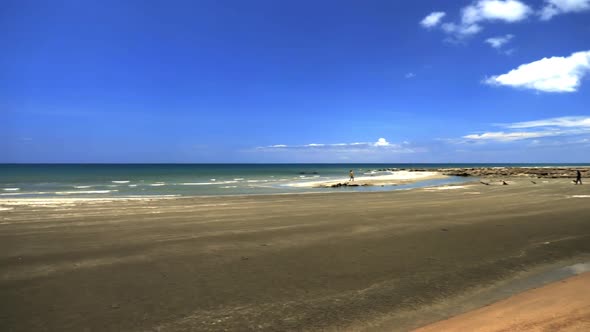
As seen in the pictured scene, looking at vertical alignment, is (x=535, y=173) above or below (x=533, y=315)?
above

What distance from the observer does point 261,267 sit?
7.41 m

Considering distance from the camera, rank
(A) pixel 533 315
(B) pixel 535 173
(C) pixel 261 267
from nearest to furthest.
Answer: (A) pixel 533 315, (C) pixel 261 267, (B) pixel 535 173

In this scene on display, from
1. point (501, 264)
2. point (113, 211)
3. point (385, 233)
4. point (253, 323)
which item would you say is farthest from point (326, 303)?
point (113, 211)

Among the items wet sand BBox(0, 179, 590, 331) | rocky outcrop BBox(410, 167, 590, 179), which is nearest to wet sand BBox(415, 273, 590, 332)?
wet sand BBox(0, 179, 590, 331)

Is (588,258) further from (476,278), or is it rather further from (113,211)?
(113,211)

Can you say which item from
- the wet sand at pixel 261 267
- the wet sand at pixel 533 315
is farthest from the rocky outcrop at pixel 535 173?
the wet sand at pixel 533 315

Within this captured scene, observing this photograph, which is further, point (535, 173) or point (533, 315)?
point (535, 173)

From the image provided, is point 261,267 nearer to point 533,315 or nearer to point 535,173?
point 533,315

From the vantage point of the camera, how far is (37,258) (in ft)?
26.6

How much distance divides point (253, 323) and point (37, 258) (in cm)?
628

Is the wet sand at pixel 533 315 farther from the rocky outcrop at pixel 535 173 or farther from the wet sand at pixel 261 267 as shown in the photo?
the rocky outcrop at pixel 535 173

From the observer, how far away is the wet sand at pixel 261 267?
5.07 metres

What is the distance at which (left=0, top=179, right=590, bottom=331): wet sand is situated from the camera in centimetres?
507

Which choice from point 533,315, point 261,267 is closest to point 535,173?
point 533,315
